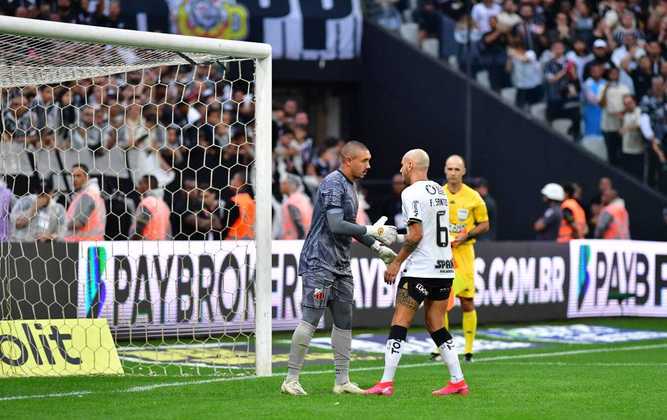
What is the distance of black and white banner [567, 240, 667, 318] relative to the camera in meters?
19.0

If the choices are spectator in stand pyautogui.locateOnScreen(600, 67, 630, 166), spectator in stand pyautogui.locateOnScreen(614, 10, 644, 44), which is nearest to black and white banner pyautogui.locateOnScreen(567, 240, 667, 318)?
spectator in stand pyautogui.locateOnScreen(600, 67, 630, 166)

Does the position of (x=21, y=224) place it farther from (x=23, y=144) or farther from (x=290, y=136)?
(x=290, y=136)

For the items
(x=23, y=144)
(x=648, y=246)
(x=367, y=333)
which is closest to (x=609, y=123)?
(x=648, y=246)

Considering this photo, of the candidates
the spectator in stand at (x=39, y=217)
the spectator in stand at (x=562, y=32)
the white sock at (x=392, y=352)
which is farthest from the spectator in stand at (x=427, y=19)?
the white sock at (x=392, y=352)

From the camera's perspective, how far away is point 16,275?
14000mm

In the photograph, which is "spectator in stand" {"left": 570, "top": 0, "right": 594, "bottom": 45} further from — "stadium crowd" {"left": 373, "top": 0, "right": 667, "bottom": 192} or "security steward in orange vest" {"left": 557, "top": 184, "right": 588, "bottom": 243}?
"security steward in orange vest" {"left": 557, "top": 184, "right": 588, "bottom": 243}

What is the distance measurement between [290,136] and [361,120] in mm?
5223

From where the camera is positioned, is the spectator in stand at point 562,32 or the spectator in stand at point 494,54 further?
the spectator in stand at point 562,32

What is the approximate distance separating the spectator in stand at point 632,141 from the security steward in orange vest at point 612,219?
1268mm

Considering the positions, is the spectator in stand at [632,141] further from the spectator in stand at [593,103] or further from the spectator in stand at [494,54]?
the spectator in stand at [494,54]

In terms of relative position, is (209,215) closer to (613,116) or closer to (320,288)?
(320,288)

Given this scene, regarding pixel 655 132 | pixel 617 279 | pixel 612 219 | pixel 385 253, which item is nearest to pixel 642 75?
pixel 655 132

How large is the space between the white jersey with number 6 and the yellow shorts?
3746 millimetres

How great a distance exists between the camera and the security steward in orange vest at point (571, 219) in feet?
65.4
